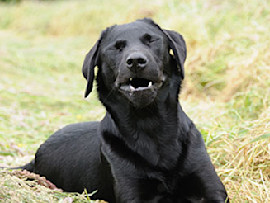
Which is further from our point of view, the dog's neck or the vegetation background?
the vegetation background

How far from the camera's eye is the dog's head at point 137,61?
2906 mm

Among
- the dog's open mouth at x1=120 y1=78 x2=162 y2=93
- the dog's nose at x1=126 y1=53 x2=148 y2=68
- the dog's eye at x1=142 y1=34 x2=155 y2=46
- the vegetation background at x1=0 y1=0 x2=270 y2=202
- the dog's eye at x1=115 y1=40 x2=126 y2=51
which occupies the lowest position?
the vegetation background at x1=0 y1=0 x2=270 y2=202

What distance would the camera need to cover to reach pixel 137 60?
2.85 meters

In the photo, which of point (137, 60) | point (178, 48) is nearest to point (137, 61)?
point (137, 60)

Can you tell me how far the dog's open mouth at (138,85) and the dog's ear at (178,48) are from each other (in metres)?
0.25

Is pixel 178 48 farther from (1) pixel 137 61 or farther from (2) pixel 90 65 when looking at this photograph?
(2) pixel 90 65

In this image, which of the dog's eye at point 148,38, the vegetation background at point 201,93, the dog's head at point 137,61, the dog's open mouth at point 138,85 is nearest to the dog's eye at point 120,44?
the dog's head at point 137,61

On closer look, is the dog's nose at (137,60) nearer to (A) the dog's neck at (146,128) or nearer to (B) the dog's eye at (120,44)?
(B) the dog's eye at (120,44)

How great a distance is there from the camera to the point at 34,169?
13.1 feet

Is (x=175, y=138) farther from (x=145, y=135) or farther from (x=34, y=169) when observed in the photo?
(x=34, y=169)

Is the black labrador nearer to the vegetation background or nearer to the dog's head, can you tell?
the dog's head

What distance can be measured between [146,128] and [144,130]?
2 cm

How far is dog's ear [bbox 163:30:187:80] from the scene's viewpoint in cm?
318

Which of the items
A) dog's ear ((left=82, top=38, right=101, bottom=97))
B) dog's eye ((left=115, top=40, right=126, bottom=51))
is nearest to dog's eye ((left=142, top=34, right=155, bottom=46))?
dog's eye ((left=115, top=40, right=126, bottom=51))
